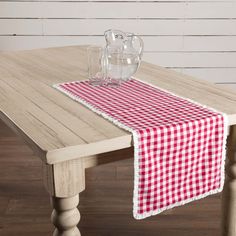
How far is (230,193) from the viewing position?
168cm

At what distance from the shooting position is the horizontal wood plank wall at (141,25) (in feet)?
11.4

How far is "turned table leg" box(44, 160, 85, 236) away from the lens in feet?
4.25

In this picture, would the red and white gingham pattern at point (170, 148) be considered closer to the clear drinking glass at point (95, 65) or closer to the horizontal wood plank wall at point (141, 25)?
the clear drinking glass at point (95, 65)

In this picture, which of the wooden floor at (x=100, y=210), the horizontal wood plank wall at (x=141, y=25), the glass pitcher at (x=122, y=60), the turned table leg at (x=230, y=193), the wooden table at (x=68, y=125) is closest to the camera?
the wooden table at (x=68, y=125)

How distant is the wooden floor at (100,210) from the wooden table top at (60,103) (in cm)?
70

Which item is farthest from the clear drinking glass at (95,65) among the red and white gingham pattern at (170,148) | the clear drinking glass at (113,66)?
the red and white gingham pattern at (170,148)

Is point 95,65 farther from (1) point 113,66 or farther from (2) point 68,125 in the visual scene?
(2) point 68,125

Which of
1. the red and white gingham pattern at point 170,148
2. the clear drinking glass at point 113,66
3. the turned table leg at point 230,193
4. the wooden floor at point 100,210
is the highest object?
the clear drinking glass at point 113,66

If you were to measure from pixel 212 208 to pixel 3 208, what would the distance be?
1034 millimetres

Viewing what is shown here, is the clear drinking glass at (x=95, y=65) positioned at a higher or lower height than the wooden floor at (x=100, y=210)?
higher

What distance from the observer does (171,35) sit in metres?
3.58

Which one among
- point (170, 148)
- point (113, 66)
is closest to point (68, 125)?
point (170, 148)

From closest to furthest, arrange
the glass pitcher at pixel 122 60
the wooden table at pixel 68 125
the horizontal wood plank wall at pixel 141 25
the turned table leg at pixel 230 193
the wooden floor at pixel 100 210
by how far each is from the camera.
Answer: the wooden table at pixel 68 125
the turned table leg at pixel 230 193
the glass pitcher at pixel 122 60
the wooden floor at pixel 100 210
the horizontal wood plank wall at pixel 141 25

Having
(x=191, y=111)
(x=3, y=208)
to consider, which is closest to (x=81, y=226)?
(x=3, y=208)
